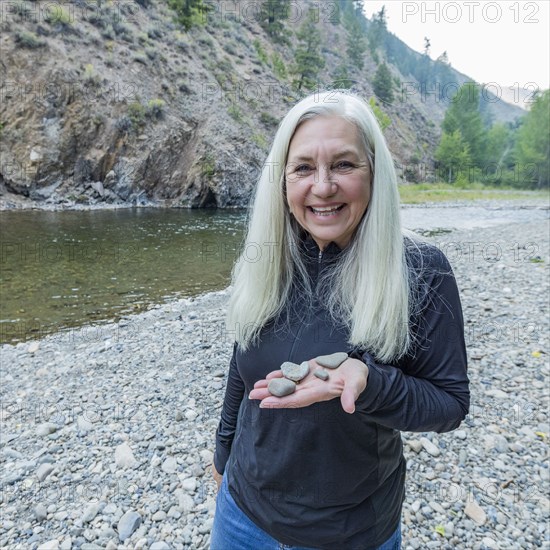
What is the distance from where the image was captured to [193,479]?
3.54m

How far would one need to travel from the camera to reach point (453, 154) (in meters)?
55.9

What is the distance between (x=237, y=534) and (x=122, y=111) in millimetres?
32705

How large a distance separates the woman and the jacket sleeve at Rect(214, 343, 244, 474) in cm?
20

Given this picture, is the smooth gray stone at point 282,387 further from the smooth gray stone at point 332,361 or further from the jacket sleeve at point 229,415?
the jacket sleeve at point 229,415

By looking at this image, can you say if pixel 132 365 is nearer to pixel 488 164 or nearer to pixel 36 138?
pixel 36 138

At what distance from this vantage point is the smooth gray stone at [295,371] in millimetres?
1221

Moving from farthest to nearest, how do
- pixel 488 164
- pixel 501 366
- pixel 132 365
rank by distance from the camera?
1. pixel 488 164
2. pixel 132 365
3. pixel 501 366

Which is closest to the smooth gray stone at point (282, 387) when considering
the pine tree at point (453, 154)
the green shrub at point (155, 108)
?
the green shrub at point (155, 108)

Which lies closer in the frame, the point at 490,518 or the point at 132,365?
the point at 490,518

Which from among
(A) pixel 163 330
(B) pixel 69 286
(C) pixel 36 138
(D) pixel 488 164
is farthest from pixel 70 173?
(D) pixel 488 164

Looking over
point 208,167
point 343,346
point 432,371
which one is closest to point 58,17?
point 208,167

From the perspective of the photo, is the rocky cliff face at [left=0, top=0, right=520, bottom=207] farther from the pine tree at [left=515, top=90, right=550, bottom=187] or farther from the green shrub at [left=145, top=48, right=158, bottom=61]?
the pine tree at [left=515, top=90, right=550, bottom=187]

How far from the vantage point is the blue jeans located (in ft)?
5.24

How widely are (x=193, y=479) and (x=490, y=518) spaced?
7.97 ft
